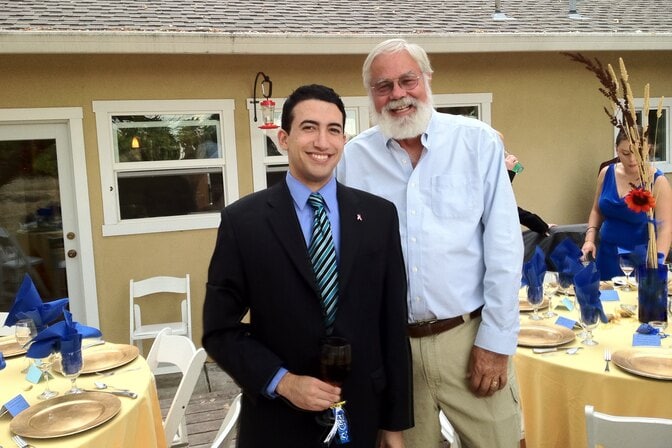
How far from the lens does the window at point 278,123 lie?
544 centimetres

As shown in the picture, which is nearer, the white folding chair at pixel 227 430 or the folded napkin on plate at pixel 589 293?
the white folding chair at pixel 227 430

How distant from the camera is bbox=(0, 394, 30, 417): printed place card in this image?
2.35 metres

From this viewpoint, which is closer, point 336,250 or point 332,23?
point 336,250

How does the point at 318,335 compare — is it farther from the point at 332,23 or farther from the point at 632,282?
the point at 332,23

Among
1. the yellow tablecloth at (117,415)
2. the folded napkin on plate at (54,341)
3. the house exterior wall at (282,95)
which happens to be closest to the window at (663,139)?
the house exterior wall at (282,95)

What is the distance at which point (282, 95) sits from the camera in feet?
18.0

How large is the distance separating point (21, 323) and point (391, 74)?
2221 mm

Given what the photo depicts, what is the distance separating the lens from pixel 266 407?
5.54ft

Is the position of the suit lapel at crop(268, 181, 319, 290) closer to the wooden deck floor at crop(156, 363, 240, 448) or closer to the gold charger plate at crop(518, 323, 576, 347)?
the gold charger plate at crop(518, 323, 576, 347)

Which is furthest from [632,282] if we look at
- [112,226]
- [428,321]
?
[112,226]

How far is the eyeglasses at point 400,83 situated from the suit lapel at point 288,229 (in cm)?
60

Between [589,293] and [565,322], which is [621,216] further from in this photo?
[589,293]

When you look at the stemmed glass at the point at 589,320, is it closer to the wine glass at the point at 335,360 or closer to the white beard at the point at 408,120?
the white beard at the point at 408,120

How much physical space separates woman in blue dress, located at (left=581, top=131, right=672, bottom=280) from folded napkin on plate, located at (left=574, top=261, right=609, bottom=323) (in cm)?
156
